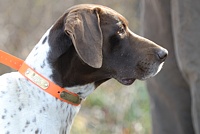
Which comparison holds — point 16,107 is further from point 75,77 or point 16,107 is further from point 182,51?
point 182,51

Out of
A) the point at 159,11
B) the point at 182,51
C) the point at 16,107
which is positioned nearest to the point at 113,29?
the point at 16,107

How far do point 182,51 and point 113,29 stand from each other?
3.50 ft

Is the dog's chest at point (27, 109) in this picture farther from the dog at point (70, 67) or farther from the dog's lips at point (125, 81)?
the dog's lips at point (125, 81)

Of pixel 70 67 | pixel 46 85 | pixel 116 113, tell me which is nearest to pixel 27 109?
pixel 46 85

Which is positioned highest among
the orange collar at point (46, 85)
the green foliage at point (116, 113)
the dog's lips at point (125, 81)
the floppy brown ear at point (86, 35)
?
the floppy brown ear at point (86, 35)

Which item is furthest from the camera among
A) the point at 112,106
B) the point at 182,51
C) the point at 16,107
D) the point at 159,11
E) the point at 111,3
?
the point at 111,3

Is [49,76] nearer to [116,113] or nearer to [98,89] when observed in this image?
[116,113]

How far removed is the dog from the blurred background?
125 inches

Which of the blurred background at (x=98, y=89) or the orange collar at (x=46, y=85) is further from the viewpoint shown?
the blurred background at (x=98, y=89)

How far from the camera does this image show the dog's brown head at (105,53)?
396 centimetres

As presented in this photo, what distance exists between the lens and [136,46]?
404cm

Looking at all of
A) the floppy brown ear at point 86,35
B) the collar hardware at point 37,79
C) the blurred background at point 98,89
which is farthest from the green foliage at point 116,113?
the floppy brown ear at point 86,35

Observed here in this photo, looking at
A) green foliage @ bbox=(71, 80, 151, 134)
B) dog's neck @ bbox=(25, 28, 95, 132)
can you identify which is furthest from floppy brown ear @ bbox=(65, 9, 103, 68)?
green foliage @ bbox=(71, 80, 151, 134)

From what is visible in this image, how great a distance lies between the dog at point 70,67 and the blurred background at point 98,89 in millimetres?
3175
